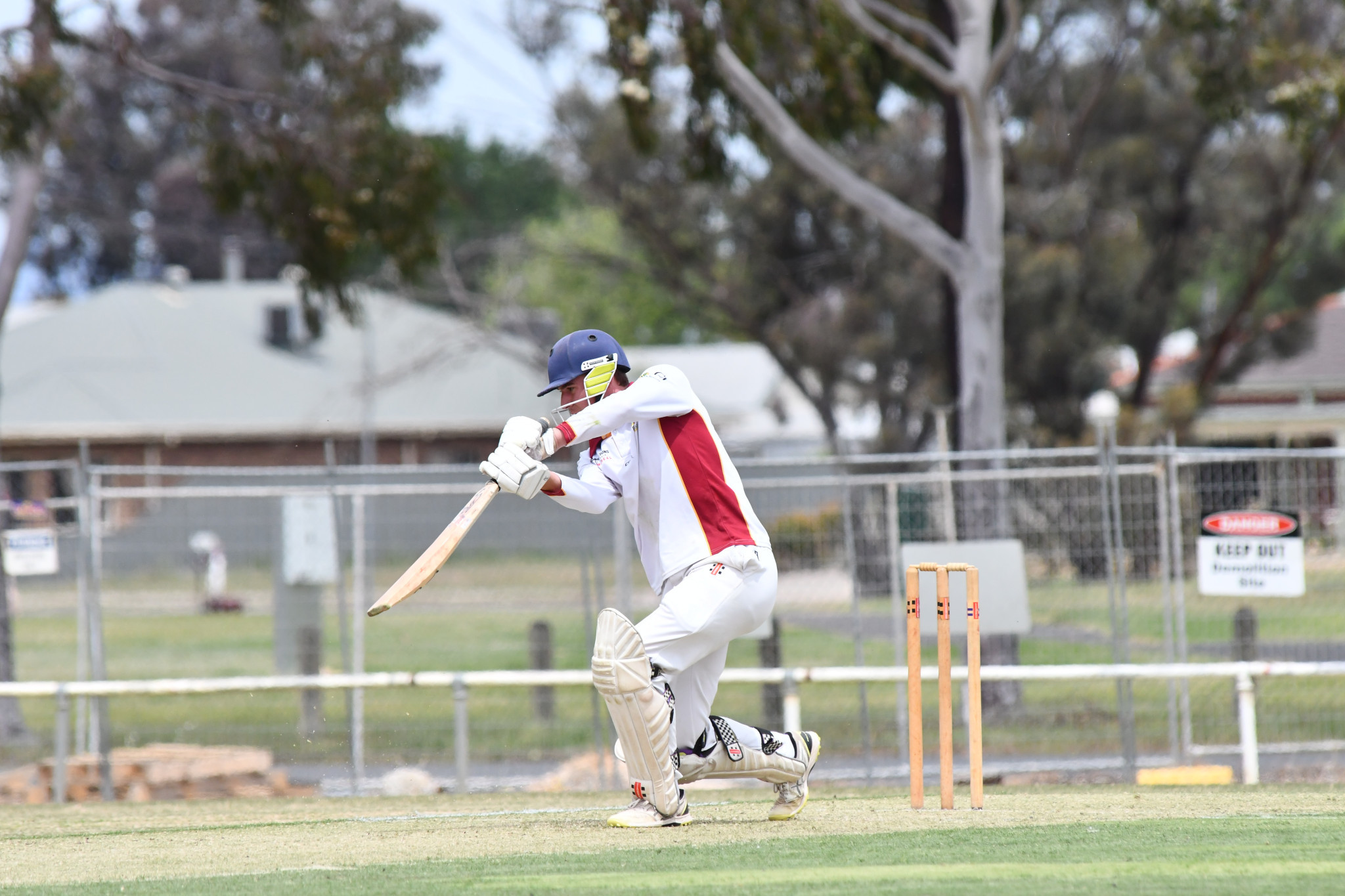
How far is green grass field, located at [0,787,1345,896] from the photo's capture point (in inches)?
172

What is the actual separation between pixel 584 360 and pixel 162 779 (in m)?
5.84

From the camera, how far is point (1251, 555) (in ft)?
31.8

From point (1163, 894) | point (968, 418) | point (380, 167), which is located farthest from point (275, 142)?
point (1163, 894)

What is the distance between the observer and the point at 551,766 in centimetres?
1084

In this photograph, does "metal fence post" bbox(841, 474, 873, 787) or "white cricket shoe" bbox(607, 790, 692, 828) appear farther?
"metal fence post" bbox(841, 474, 873, 787)

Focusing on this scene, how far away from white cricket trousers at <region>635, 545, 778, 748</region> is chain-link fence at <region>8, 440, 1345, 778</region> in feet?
13.4

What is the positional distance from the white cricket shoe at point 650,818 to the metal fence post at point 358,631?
14.8 feet

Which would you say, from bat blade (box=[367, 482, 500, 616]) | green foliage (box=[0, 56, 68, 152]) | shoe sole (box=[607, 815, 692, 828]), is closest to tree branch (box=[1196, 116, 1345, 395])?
green foliage (box=[0, 56, 68, 152])

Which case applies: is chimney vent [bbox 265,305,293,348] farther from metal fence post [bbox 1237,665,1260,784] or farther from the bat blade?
the bat blade

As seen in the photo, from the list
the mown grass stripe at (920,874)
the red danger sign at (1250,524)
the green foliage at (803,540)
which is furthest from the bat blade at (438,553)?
the red danger sign at (1250,524)

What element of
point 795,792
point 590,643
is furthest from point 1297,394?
point 795,792

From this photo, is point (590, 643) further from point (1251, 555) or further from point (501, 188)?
point (501, 188)

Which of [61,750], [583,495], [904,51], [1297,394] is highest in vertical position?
[904,51]

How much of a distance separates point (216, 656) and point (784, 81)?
7.30 meters
